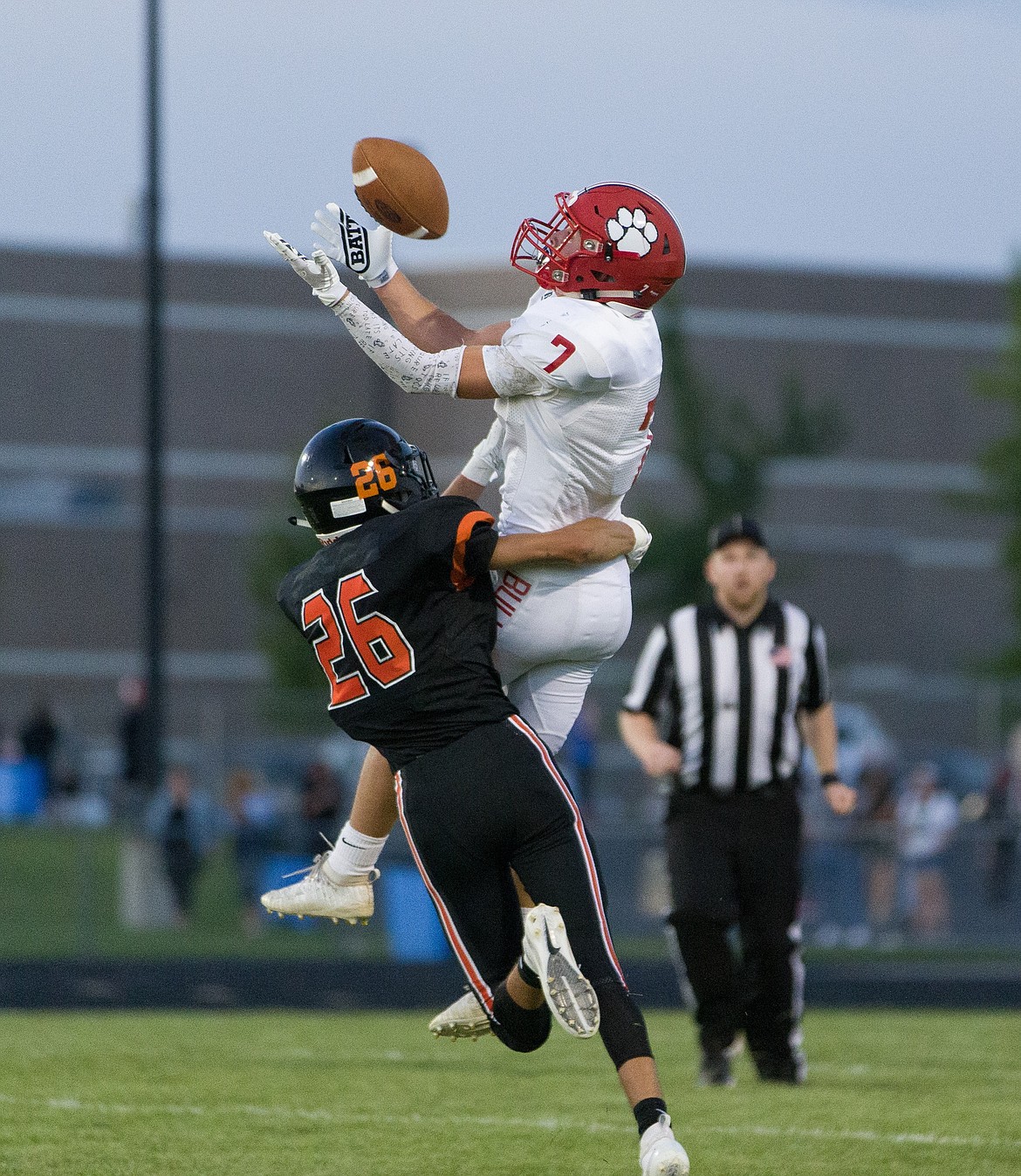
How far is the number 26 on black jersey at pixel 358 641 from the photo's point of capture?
471 cm

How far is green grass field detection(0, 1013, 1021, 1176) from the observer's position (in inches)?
205

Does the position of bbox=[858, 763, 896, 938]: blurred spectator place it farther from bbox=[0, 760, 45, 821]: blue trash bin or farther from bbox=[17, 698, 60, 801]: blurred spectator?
bbox=[17, 698, 60, 801]: blurred spectator

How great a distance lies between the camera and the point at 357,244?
4.93m

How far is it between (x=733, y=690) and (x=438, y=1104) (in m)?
1.97

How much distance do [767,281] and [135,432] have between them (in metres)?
13.2

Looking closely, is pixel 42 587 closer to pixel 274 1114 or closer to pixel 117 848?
pixel 117 848

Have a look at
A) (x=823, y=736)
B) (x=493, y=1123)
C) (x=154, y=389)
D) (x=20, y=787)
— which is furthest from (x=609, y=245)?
(x=20, y=787)

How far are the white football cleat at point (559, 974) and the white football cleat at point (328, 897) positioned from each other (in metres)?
0.81

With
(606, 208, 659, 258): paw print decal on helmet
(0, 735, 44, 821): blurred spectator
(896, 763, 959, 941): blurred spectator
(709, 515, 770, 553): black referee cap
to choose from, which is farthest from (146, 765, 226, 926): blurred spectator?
(606, 208, 659, 258): paw print decal on helmet

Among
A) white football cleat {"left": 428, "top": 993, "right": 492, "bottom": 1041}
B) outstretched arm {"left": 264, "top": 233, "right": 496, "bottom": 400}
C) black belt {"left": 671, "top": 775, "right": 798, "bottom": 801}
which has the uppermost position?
outstretched arm {"left": 264, "top": 233, "right": 496, "bottom": 400}

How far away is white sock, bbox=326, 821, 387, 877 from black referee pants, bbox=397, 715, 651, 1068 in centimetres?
44

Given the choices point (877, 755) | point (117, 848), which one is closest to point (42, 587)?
point (877, 755)

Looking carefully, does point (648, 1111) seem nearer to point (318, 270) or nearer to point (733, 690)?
point (318, 270)

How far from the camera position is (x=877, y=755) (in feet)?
65.5
